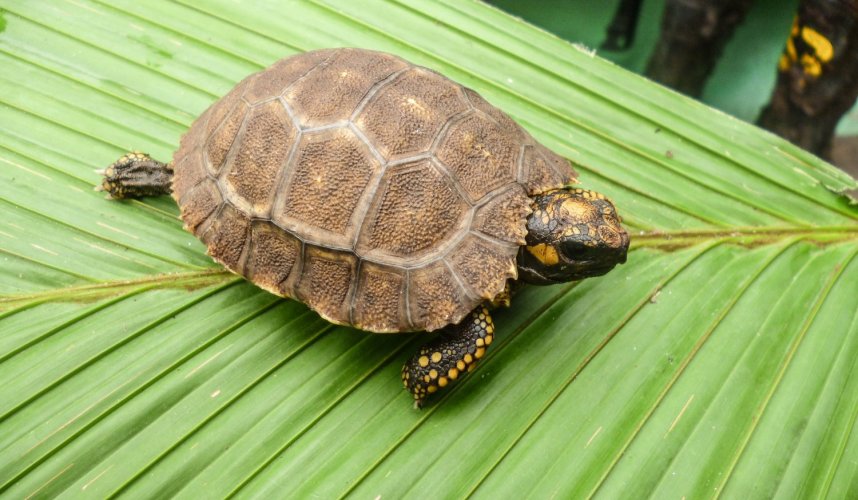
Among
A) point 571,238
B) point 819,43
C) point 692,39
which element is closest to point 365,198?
point 571,238

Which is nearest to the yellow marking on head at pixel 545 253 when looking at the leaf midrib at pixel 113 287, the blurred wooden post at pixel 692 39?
the leaf midrib at pixel 113 287

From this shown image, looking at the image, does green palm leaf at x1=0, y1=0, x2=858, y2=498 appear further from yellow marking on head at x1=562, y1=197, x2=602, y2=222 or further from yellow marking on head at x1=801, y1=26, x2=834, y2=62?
yellow marking on head at x1=801, y1=26, x2=834, y2=62

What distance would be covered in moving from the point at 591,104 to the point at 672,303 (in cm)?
109

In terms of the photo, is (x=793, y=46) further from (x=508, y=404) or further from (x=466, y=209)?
(x=508, y=404)

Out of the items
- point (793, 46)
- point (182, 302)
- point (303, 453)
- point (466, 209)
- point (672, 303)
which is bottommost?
point (303, 453)

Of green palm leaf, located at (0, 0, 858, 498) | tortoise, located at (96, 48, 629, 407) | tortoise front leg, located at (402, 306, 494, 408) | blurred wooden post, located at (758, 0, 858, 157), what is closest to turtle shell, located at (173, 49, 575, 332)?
tortoise, located at (96, 48, 629, 407)

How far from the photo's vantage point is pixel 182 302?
7.78 feet

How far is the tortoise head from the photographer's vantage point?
220 cm

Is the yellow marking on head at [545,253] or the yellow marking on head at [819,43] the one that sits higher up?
the yellow marking on head at [819,43]

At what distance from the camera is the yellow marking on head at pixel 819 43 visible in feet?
10.9

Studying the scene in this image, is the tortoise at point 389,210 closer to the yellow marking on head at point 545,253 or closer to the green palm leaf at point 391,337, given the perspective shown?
the yellow marking on head at point 545,253

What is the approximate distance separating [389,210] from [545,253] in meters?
0.64

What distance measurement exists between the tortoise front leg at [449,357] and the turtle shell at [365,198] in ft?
0.39

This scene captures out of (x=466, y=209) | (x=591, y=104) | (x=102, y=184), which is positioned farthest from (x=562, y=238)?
(x=102, y=184)
